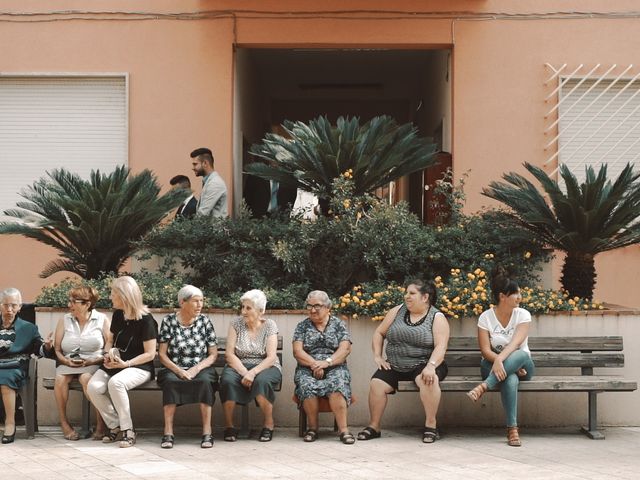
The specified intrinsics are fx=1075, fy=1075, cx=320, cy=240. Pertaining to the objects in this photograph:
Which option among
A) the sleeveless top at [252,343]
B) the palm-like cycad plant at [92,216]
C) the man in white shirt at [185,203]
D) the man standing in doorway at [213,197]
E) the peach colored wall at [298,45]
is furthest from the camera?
the peach colored wall at [298,45]

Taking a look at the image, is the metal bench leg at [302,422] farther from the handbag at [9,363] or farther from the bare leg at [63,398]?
the handbag at [9,363]

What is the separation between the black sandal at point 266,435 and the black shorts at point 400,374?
98 centimetres

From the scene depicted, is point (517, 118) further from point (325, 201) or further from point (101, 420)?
point (101, 420)

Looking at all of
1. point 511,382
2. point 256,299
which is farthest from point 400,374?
point 256,299

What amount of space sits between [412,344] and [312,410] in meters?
1.01

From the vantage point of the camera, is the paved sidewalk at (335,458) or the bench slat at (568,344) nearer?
the paved sidewalk at (335,458)

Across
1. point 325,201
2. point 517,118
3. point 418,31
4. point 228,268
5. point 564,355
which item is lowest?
point 564,355

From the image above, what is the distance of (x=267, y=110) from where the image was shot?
18109 millimetres

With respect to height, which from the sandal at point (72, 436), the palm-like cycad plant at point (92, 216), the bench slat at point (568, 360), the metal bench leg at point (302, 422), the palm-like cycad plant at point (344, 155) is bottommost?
the sandal at point (72, 436)

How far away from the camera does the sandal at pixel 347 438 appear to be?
8.62 m

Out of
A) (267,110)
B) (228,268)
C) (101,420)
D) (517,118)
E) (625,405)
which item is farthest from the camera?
(267,110)

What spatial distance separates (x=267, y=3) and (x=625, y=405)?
674 cm

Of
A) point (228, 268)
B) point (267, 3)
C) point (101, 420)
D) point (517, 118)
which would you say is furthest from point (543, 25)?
point (101, 420)

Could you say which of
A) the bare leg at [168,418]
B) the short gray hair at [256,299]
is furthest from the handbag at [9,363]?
the short gray hair at [256,299]
